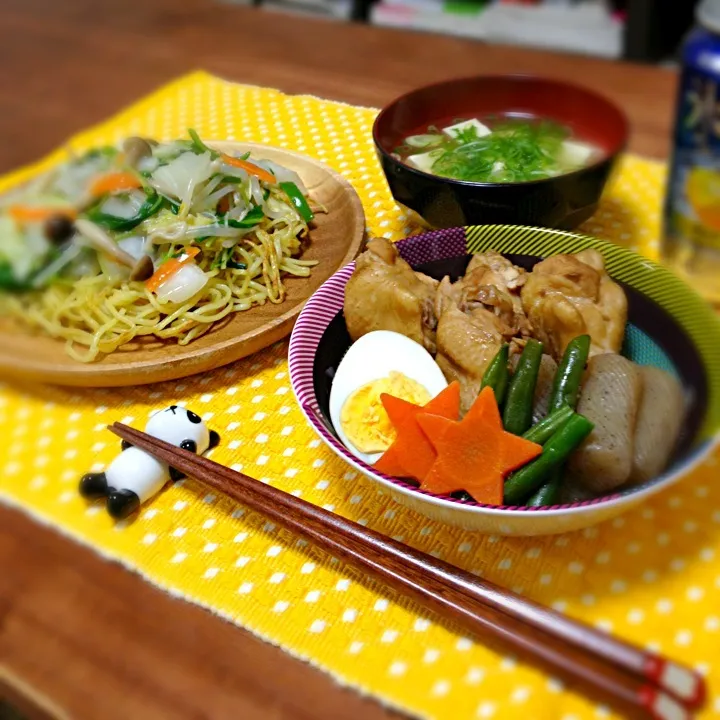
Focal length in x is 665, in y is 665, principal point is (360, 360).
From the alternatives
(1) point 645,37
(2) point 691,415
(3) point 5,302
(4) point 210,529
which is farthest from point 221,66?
(2) point 691,415

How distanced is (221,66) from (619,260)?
1.10m

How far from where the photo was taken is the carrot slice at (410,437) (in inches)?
21.9

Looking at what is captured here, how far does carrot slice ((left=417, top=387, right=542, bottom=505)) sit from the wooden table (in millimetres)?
177

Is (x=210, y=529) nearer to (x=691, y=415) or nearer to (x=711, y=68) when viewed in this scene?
(x=691, y=415)

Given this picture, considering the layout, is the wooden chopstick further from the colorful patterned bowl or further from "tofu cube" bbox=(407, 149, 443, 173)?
"tofu cube" bbox=(407, 149, 443, 173)

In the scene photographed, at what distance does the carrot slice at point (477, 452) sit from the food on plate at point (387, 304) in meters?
0.14

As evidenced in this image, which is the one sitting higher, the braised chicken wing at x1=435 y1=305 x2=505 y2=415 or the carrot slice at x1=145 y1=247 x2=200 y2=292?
the braised chicken wing at x1=435 y1=305 x2=505 y2=415

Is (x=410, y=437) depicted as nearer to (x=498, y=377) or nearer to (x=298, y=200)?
(x=498, y=377)

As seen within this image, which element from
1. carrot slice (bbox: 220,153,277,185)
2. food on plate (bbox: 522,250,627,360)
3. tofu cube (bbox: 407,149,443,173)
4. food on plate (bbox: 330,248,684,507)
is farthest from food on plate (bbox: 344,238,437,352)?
carrot slice (bbox: 220,153,277,185)

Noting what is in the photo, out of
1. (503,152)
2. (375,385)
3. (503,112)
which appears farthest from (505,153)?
(375,385)

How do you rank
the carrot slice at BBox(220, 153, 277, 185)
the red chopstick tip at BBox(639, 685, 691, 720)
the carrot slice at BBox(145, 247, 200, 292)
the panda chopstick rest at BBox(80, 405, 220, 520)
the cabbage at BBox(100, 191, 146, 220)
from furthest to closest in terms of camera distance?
1. the carrot slice at BBox(220, 153, 277, 185)
2. the carrot slice at BBox(145, 247, 200, 292)
3. the cabbage at BBox(100, 191, 146, 220)
4. the panda chopstick rest at BBox(80, 405, 220, 520)
5. the red chopstick tip at BBox(639, 685, 691, 720)

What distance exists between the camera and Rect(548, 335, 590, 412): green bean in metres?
0.57

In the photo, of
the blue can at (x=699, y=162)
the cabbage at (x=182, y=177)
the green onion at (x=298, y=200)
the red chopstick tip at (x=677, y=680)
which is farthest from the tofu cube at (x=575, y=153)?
the red chopstick tip at (x=677, y=680)

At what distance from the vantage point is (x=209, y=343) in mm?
791
